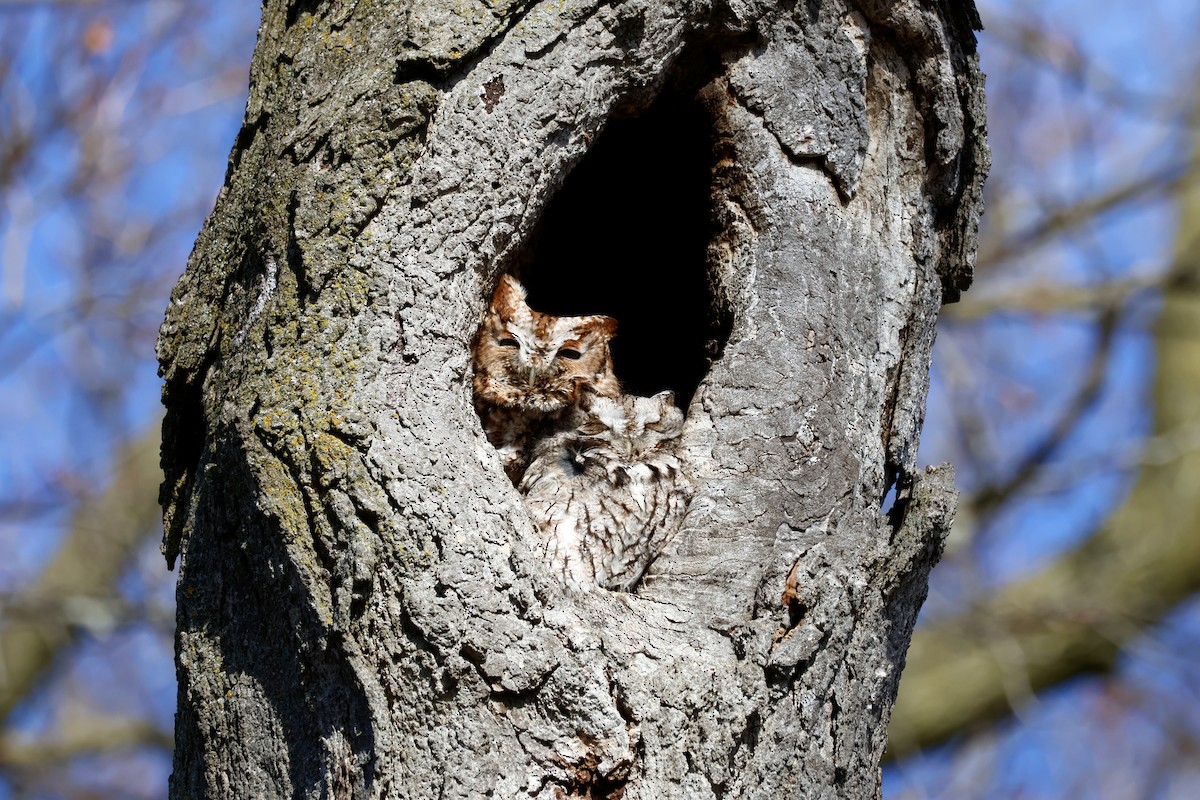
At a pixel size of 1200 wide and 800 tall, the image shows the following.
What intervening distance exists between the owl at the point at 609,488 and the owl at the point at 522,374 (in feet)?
0.19

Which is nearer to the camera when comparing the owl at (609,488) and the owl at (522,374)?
the owl at (609,488)

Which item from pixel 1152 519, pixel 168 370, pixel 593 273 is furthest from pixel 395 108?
pixel 1152 519

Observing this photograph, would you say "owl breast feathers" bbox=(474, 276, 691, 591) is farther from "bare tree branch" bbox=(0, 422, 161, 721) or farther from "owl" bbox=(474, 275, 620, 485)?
"bare tree branch" bbox=(0, 422, 161, 721)

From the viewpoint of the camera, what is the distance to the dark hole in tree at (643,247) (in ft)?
8.96

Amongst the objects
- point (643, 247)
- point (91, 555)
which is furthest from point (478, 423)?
point (91, 555)

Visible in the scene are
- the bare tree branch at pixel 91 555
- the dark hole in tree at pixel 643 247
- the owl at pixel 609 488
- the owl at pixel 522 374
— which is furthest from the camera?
the bare tree branch at pixel 91 555

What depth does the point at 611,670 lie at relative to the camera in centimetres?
185

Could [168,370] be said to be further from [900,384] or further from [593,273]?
[593,273]

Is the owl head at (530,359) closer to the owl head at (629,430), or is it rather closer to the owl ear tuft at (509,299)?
the owl ear tuft at (509,299)

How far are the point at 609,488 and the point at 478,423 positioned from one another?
2.63ft

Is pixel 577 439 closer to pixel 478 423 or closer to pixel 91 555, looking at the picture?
pixel 478 423

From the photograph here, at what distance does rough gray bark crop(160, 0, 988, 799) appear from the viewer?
71.8 inches

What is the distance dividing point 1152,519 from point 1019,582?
0.84 m

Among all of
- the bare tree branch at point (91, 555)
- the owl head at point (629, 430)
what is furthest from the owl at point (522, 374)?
the bare tree branch at point (91, 555)
